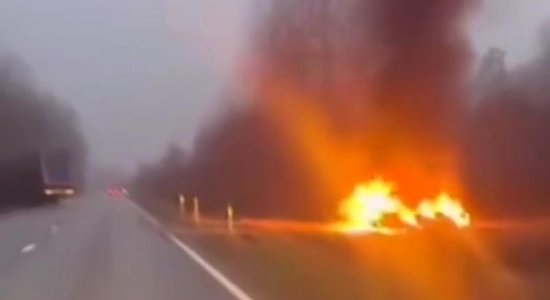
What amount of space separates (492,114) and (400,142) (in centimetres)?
442

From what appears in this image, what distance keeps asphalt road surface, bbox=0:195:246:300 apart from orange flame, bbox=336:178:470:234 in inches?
199

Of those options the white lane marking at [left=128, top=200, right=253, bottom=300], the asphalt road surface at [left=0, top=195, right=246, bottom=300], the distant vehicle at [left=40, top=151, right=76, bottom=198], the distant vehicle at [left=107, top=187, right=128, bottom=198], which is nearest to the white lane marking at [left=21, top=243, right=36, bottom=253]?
the asphalt road surface at [left=0, top=195, right=246, bottom=300]

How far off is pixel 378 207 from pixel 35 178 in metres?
33.9

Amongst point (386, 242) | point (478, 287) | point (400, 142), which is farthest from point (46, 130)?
point (478, 287)

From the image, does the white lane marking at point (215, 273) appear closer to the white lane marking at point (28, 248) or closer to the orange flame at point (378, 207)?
the white lane marking at point (28, 248)

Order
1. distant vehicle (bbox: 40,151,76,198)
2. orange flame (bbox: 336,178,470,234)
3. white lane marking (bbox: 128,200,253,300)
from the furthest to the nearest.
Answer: distant vehicle (bbox: 40,151,76,198)
orange flame (bbox: 336,178,470,234)
white lane marking (bbox: 128,200,253,300)

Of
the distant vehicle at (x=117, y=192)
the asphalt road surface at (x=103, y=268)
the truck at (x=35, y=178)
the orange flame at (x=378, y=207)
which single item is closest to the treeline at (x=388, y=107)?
the orange flame at (x=378, y=207)

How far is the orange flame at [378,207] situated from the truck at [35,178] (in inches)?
1156

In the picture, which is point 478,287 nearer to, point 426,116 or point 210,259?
point 210,259

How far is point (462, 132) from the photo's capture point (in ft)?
122

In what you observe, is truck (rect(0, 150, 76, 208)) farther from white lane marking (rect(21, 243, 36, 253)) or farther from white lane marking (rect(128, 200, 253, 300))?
white lane marking (rect(21, 243, 36, 253))

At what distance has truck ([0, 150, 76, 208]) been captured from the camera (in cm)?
7006

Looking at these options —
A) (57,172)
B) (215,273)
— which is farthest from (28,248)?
(57,172)

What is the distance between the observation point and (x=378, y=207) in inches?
1529
